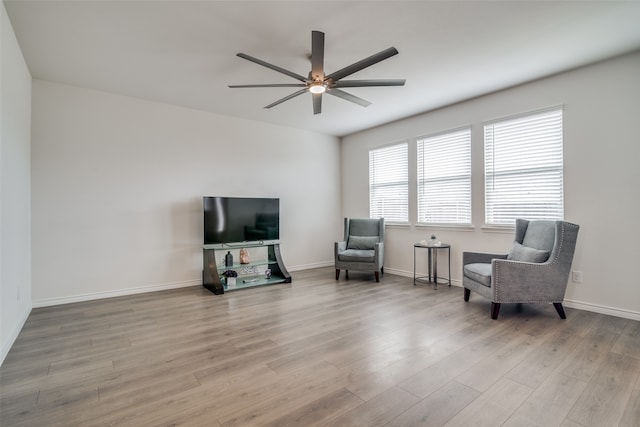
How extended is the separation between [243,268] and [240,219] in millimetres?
783

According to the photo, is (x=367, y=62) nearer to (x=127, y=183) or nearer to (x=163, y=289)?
(x=127, y=183)

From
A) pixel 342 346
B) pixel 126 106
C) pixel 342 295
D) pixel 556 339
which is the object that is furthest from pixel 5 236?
pixel 556 339

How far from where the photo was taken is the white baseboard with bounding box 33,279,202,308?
3.70 m

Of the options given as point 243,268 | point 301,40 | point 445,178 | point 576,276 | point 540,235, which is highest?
point 301,40

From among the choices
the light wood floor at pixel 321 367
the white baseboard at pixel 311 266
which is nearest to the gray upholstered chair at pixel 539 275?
the light wood floor at pixel 321 367

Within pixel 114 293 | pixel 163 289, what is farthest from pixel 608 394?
pixel 114 293

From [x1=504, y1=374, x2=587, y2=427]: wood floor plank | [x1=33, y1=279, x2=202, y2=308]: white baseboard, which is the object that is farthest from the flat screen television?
[x1=504, y1=374, x2=587, y2=427]: wood floor plank

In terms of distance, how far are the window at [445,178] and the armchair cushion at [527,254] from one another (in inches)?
38.4

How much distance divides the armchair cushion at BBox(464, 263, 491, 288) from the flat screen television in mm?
2927

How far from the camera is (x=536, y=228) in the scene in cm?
352

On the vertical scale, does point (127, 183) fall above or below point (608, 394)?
above

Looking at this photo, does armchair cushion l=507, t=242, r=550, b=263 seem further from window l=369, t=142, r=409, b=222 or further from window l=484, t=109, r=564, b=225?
window l=369, t=142, r=409, b=222

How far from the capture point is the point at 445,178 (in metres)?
4.78

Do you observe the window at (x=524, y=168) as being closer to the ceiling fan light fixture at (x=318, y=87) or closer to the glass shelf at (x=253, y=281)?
the ceiling fan light fixture at (x=318, y=87)
